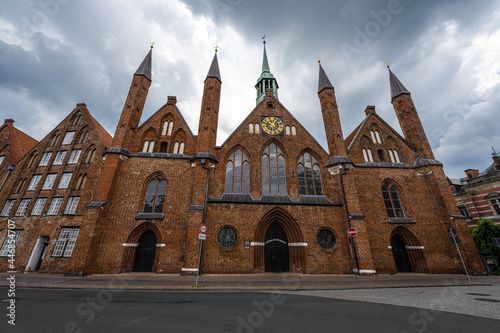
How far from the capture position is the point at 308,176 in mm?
17375

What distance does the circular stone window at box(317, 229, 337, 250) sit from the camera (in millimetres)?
14891

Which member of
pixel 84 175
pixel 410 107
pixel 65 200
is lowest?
pixel 65 200

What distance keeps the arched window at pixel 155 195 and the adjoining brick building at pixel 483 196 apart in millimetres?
34671

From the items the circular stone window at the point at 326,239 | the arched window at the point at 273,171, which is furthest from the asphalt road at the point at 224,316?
the arched window at the point at 273,171

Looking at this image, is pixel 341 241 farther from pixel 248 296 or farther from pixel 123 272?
pixel 123 272

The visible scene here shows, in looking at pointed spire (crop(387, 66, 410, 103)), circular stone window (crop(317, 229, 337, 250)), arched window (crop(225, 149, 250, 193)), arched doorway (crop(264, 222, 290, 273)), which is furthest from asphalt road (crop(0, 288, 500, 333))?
pointed spire (crop(387, 66, 410, 103))

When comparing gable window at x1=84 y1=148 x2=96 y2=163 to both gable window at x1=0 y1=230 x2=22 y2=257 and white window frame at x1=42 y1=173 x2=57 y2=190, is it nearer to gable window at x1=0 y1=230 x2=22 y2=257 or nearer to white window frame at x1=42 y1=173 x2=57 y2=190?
white window frame at x1=42 y1=173 x2=57 y2=190

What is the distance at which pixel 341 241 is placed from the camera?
1491cm

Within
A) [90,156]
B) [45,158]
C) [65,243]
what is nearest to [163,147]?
[90,156]

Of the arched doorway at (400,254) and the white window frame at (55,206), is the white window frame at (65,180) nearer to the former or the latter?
the white window frame at (55,206)

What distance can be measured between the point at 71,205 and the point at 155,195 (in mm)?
8687

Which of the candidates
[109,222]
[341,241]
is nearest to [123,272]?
[109,222]

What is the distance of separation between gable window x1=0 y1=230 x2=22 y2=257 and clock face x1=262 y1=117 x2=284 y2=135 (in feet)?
78.7

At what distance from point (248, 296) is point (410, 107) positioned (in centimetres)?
2298
